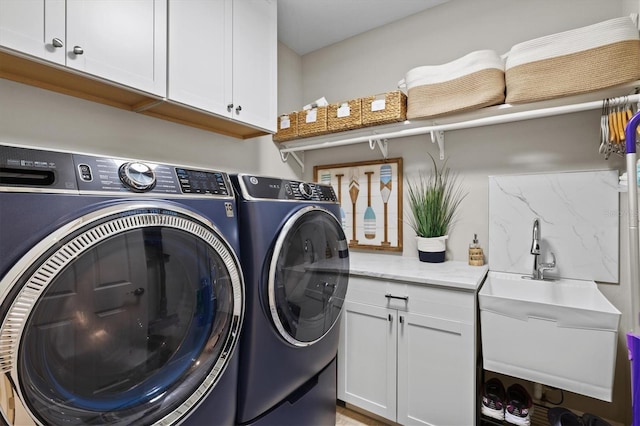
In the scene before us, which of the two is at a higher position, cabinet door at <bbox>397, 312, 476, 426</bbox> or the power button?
the power button

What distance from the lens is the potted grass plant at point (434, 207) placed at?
82.4 inches

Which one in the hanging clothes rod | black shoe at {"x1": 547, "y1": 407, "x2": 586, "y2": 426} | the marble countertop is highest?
the hanging clothes rod

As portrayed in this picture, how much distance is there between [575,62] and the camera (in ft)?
4.90

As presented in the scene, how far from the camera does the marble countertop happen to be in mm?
1573

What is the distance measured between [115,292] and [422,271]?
5.00ft

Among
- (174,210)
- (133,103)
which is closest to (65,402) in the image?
(174,210)

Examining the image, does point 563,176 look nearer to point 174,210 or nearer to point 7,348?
point 174,210

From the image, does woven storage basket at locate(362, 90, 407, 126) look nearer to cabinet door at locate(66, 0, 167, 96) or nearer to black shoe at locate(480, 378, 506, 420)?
cabinet door at locate(66, 0, 167, 96)

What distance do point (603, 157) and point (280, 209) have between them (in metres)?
1.85

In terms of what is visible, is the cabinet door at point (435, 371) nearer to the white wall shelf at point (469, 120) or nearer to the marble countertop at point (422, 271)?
the marble countertop at point (422, 271)

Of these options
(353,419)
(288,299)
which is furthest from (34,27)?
(353,419)

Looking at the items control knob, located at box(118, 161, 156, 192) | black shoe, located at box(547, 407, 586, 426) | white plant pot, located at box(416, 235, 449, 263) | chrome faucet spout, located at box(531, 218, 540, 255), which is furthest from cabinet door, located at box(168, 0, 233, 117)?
black shoe, located at box(547, 407, 586, 426)

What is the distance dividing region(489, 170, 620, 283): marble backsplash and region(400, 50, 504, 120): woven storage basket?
1.90 feet

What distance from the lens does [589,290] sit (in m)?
1.66
